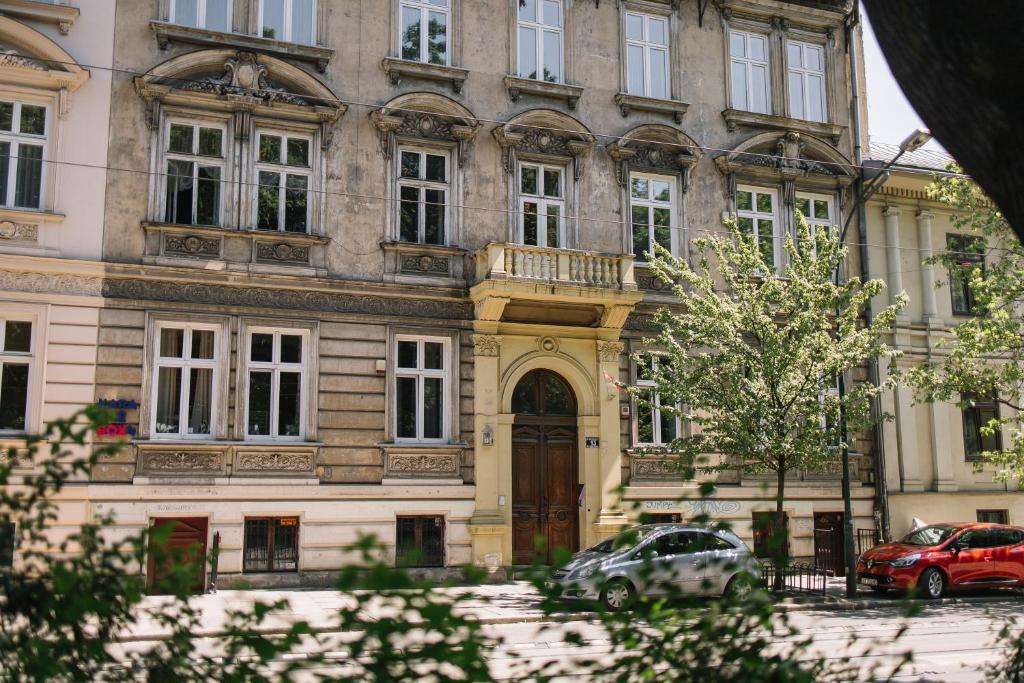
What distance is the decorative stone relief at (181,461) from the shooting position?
18.8 metres

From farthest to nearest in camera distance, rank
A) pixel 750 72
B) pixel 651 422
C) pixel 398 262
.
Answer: pixel 750 72 < pixel 651 422 < pixel 398 262

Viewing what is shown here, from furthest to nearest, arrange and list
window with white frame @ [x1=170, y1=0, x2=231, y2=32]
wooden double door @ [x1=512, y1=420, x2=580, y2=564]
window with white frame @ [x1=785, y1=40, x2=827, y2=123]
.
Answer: window with white frame @ [x1=785, y1=40, x2=827, y2=123], wooden double door @ [x1=512, y1=420, x2=580, y2=564], window with white frame @ [x1=170, y1=0, x2=231, y2=32]

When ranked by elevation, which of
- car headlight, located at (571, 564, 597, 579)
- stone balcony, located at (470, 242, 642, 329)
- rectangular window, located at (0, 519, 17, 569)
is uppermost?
stone balcony, located at (470, 242, 642, 329)

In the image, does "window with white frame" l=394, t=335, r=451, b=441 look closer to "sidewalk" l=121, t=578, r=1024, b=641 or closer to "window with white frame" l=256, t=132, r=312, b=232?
"window with white frame" l=256, t=132, r=312, b=232

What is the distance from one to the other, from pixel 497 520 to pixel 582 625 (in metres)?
16.9

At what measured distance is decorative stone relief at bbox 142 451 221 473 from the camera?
1881 cm

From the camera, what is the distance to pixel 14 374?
18.5m

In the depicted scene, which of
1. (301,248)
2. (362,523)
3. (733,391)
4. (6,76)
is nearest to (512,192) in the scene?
(301,248)

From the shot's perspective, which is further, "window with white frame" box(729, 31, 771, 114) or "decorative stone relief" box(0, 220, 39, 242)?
"window with white frame" box(729, 31, 771, 114)

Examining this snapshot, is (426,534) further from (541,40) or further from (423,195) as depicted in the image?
(541,40)

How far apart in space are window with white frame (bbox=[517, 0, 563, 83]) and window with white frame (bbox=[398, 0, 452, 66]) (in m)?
1.89

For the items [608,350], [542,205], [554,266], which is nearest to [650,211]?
[542,205]

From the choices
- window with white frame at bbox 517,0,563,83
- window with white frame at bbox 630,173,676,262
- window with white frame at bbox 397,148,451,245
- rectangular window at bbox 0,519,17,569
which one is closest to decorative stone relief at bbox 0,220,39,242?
window with white frame at bbox 397,148,451,245

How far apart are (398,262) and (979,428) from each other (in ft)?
56.7
